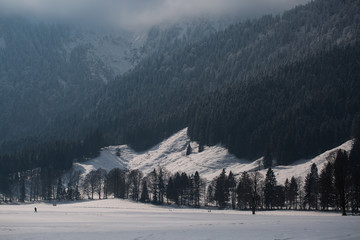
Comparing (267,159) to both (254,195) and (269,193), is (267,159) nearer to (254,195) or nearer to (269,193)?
(269,193)

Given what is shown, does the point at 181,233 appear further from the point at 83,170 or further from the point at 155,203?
the point at 83,170

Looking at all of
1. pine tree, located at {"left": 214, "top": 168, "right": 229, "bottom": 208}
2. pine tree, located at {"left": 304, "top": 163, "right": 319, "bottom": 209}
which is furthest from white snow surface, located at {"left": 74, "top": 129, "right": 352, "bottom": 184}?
pine tree, located at {"left": 304, "top": 163, "right": 319, "bottom": 209}

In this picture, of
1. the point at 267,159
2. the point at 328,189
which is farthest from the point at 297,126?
the point at 328,189

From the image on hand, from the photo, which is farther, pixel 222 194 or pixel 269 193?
pixel 222 194

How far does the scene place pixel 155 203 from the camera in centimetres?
12162

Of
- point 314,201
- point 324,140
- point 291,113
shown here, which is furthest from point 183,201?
point 291,113

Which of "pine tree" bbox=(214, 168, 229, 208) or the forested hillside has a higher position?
the forested hillside

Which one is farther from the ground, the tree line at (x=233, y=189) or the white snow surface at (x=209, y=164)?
the white snow surface at (x=209, y=164)

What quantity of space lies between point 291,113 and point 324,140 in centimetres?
2653

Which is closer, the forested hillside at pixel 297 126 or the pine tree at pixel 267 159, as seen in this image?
the pine tree at pixel 267 159

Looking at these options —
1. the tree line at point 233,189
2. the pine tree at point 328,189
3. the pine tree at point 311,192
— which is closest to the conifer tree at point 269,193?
the tree line at point 233,189

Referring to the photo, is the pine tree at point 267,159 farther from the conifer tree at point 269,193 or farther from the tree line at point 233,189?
the conifer tree at point 269,193

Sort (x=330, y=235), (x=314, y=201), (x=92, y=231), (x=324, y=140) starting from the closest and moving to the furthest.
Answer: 1. (x=330, y=235)
2. (x=92, y=231)
3. (x=314, y=201)
4. (x=324, y=140)

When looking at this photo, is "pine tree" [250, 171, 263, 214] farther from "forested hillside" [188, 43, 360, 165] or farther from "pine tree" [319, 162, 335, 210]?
"forested hillside" [188, 43, 360, 165]
